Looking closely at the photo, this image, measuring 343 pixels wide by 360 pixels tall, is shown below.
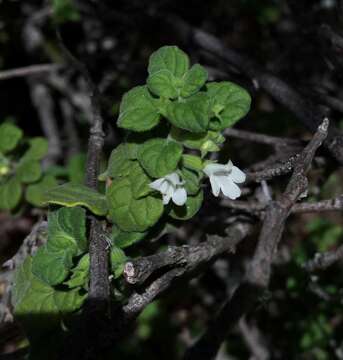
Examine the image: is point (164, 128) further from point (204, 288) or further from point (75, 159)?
point (204, 288)

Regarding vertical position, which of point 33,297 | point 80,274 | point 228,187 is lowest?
point 33,297

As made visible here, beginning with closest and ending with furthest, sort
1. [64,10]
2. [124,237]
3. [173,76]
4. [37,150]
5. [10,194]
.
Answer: [173,76], [124,237], [10,194], [37,150], [64,10]

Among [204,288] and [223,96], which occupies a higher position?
[223,96]

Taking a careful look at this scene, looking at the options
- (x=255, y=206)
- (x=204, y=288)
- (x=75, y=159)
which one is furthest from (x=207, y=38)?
(x=204, y=288)

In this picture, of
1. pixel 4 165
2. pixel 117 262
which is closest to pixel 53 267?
pixel 117 262

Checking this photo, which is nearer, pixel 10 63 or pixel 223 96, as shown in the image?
pixel 223 96

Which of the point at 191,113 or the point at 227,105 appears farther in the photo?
the point at 227,105

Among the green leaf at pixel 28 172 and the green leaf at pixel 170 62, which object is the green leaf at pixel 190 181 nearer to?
the green leaf at pixel 170 62

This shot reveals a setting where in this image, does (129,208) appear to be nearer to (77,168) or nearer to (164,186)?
(164,186)
